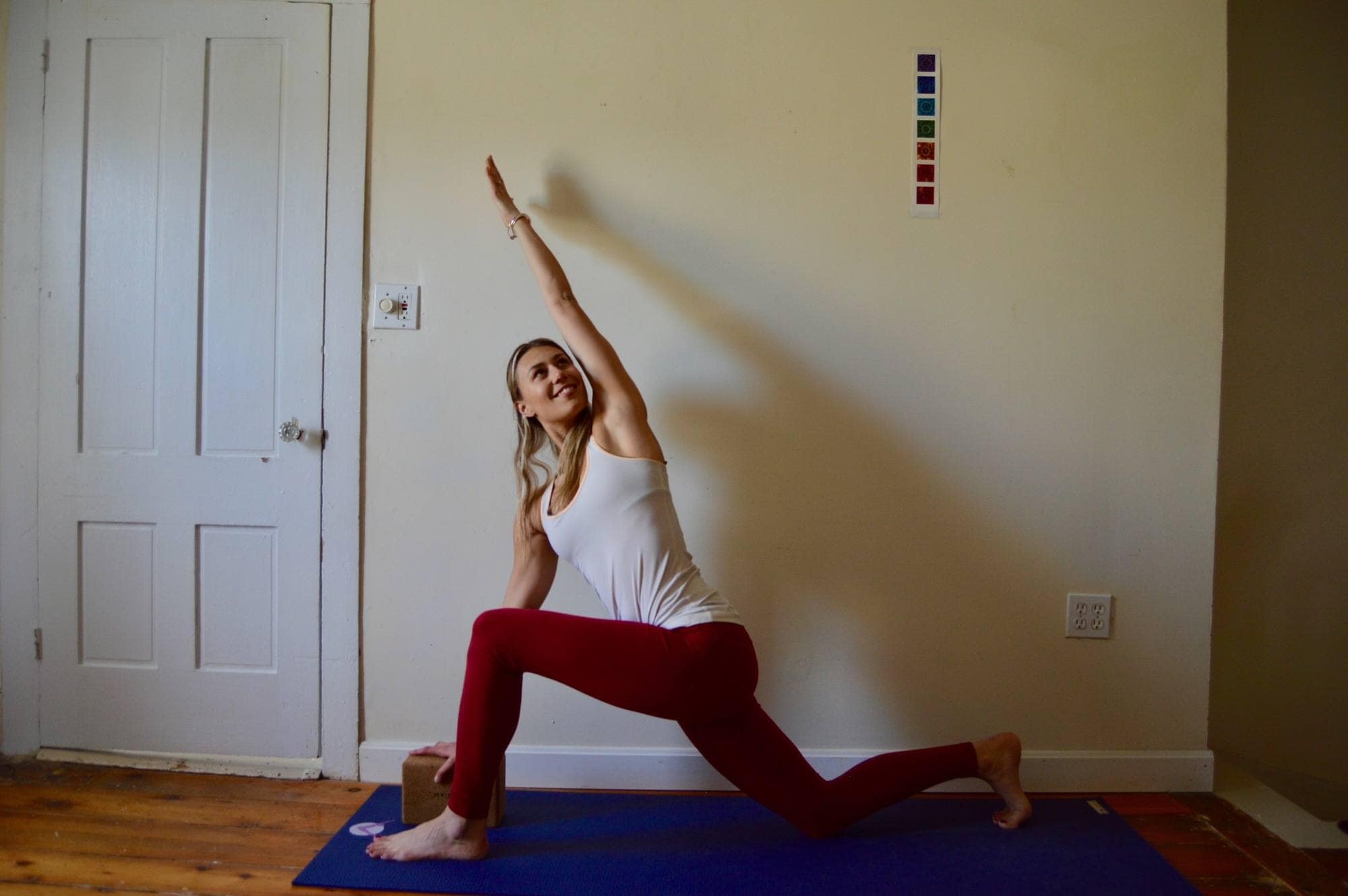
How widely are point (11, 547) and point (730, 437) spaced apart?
206 centimetres

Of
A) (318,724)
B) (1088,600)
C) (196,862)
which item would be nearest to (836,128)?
(1088,600)

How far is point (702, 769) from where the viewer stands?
202 centimetres

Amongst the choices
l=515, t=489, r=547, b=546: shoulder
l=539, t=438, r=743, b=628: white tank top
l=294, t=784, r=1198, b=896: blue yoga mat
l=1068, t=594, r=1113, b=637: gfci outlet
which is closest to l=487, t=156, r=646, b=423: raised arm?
l=539, t=438, r=743, b=628: white tank top

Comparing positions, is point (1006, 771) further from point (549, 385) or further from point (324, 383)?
point (324, 383)

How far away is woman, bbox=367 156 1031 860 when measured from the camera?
4.99 ft

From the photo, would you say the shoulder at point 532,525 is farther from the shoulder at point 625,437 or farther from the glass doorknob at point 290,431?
the glass doorknob at point 290,431

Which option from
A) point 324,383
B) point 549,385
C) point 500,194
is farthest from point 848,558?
point 324,383

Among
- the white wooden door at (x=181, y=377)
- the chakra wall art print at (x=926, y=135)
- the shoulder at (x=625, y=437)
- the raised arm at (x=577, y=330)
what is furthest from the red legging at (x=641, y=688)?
the chakra wall art print at (x=926, y=135)

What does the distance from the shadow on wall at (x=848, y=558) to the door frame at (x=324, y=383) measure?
569 mm

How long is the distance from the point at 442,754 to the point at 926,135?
2041 mm

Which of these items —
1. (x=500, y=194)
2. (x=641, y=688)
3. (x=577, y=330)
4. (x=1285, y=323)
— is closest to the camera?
(x=641, y=688)

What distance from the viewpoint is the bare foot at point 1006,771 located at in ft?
5.91

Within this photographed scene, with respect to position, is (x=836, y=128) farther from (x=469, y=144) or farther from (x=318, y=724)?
(x=318, y=724)

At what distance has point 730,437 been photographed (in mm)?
2033
